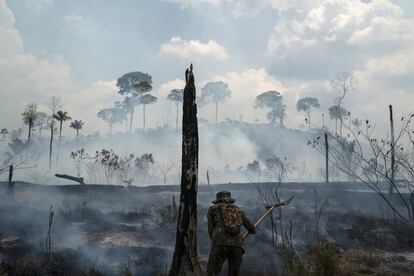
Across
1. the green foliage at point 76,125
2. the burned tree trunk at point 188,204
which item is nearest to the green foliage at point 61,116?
the green foliage at point 76,125

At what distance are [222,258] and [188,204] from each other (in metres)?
1.20

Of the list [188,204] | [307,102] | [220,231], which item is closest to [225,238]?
[220,231]

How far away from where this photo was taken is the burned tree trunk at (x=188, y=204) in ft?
23.4

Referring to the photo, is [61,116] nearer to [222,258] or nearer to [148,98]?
[148,98]

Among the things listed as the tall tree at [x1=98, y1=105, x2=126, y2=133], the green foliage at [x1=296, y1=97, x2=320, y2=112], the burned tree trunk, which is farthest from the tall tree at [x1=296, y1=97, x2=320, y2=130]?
the burned tree trunk

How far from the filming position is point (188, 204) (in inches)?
291

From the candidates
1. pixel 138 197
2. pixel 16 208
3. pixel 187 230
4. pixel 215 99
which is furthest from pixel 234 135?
pixel 187 230

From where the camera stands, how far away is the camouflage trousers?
676 centimetres

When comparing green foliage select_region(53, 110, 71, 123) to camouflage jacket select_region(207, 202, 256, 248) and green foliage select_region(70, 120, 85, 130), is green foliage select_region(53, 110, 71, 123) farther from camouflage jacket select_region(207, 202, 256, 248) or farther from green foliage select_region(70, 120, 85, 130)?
camouflage jacket select_region(207, 202, 256, 248)

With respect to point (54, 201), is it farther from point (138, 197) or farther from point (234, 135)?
point (234, 135)

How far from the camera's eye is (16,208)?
2023cm

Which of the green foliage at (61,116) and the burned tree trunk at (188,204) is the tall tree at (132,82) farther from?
the burned tree trunk at (188,204)

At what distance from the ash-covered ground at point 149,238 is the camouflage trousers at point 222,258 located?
1188 millimetres

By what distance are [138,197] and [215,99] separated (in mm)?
66352
